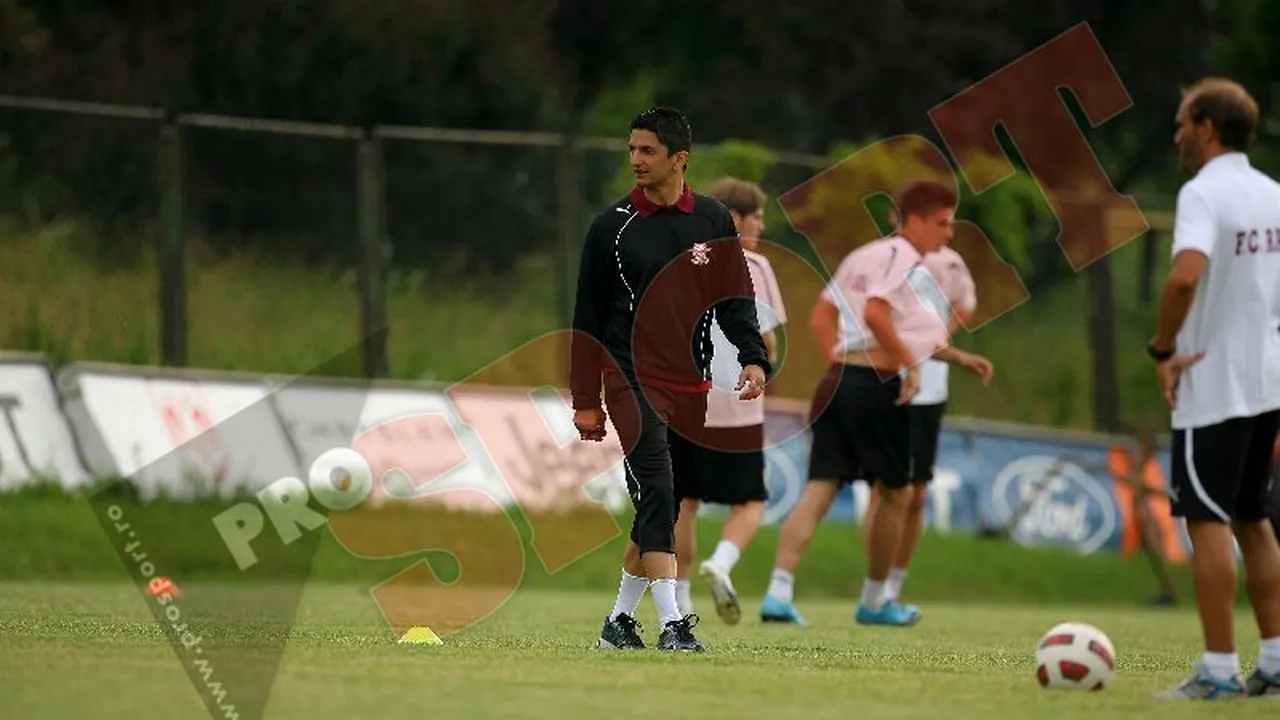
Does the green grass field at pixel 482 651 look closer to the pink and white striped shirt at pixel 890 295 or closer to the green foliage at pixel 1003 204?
the pink and white striped shirt at pixel 890 295

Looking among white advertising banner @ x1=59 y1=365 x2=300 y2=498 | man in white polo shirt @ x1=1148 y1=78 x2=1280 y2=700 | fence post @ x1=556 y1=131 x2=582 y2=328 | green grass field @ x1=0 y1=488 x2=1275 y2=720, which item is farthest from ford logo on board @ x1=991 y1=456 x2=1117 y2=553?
man in white polo shirt @ x1=1148 y1=78 x2=1280 y2=700

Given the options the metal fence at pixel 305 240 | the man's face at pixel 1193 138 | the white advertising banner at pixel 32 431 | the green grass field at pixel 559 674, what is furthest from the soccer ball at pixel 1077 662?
the metal fence at pixel 305 240

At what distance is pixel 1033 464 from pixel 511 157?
221 inches

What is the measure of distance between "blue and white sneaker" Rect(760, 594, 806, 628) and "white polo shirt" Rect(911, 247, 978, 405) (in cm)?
157

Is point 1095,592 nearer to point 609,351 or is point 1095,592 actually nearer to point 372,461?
point 372,461

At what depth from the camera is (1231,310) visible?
325 inches

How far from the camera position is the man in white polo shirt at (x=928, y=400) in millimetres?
14242

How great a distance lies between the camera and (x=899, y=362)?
1368 cm

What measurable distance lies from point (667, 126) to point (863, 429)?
14.8 ft

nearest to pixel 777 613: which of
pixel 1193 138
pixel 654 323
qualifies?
pixel 654 323

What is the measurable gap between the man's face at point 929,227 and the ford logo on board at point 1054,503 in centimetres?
826

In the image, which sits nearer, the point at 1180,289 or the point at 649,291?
the point at 1180,289

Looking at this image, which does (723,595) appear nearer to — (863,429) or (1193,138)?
(863,429)

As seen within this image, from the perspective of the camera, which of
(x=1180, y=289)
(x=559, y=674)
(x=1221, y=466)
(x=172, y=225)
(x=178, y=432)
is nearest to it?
(x=1180, y=289)
